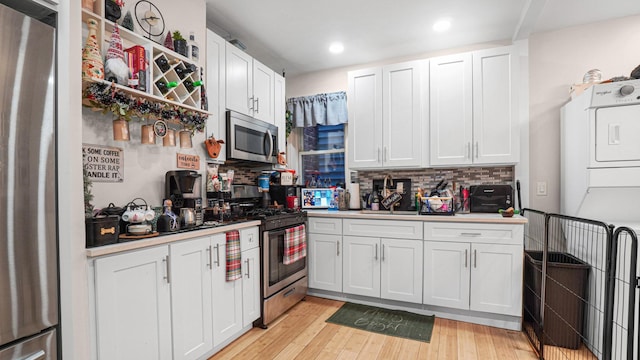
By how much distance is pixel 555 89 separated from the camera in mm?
2932

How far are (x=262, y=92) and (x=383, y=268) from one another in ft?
7.02

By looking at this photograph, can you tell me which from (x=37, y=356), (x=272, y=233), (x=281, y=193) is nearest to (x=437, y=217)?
(x=272, y=233)

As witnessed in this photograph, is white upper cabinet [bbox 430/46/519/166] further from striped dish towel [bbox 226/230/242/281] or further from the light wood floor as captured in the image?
striped dish towel [bbox 226/230/242/281]

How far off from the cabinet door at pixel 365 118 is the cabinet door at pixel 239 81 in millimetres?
1112

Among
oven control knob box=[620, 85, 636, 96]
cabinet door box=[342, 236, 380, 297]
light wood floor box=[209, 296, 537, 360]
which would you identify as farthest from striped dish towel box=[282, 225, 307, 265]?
oven control knob box=[620, 85, 636, 96]

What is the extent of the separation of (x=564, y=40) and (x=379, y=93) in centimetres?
Answer: 179

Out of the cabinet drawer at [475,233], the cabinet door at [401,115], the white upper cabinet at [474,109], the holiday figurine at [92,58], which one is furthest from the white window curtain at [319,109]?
the holiday figurine at [92,58]

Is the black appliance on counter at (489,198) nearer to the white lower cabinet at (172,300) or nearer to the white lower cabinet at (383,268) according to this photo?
the white lower cabinet at (383,268)

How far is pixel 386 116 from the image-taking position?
3.21 meters

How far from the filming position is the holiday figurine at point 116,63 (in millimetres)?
1709

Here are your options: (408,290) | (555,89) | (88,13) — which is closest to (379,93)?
(555,89)

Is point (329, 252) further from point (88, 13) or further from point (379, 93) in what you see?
point (88, 13)

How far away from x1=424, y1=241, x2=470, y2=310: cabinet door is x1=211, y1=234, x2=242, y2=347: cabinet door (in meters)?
1.67

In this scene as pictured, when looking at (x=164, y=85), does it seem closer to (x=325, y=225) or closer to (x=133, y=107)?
(x=133, y=107)
